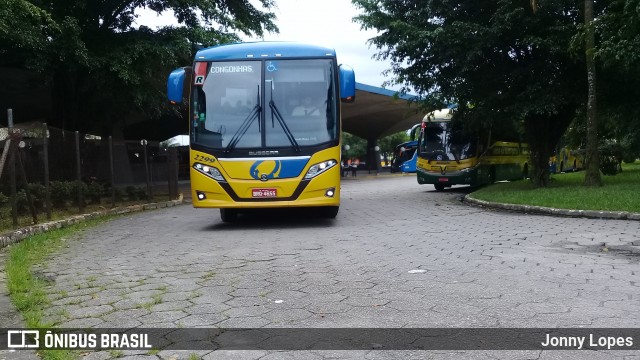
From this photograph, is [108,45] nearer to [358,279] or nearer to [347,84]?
[347,84]

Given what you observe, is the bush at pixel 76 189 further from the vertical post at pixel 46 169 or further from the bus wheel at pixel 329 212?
the bus wheel at pixel 329 212

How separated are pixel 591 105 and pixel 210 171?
11210 millimetres

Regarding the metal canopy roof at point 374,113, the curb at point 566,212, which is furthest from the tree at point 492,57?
the metal canopy roof at point 374,113

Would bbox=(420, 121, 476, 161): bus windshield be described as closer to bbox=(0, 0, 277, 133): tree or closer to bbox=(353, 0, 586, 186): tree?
bbox=(353, 0, 586, 186): tree

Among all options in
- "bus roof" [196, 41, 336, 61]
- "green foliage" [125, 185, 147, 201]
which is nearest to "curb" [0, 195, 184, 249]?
"green foliage" [125, 185, 147, 201]

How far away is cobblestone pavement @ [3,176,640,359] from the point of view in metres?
4.20

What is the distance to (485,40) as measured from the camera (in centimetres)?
1538

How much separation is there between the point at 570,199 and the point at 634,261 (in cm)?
702

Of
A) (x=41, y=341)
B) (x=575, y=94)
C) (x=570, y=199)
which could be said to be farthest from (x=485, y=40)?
(x=41, y=341)

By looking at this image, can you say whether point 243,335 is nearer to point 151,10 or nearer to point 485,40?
point 485,40

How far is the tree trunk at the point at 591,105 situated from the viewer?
1440 centimetres

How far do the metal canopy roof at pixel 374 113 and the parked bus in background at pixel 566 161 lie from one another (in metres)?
9.33

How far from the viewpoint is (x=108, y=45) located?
16484 millimetres

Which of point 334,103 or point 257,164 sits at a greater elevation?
point 334,103
